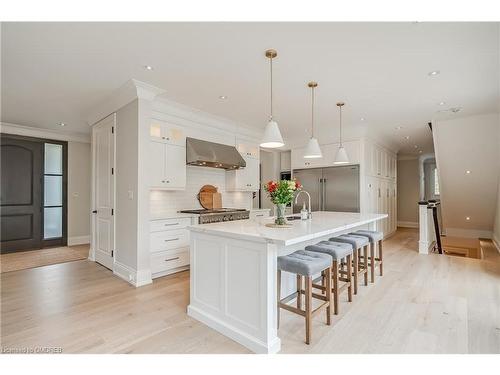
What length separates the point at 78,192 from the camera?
5.95 metres

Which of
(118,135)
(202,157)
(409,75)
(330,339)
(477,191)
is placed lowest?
(330,339)

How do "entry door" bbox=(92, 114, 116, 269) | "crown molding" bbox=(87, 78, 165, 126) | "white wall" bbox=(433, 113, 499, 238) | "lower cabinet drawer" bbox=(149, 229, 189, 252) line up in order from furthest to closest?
"white wall" bbox=(433, 113, 499, 238) → "entry door" bbox=(92, 114, 116, 269) → "lower cabinet drawer" bbox=(149, 229, 189, 252) → "crown molding" bbox=(87, 78, 165, 126)

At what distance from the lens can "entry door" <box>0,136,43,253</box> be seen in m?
5.00

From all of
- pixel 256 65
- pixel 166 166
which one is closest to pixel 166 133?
pixel 166 166

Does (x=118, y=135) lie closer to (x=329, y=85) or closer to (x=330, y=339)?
(x=329, y=85)

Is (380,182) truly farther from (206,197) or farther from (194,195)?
(194,195)

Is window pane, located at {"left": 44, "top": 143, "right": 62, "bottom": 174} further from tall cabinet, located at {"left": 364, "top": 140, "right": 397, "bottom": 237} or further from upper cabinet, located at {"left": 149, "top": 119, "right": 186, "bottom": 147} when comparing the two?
tall cabinet, located at {"left": 364, "top": 140, "right": 397, "bottom": 237}

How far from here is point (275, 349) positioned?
1.92 m

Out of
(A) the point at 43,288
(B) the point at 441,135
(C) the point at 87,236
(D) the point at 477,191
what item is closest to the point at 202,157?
(A) the point at 43,288

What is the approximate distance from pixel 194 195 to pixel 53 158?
3.49m

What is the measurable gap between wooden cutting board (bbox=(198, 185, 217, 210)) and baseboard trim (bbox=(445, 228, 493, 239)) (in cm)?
655

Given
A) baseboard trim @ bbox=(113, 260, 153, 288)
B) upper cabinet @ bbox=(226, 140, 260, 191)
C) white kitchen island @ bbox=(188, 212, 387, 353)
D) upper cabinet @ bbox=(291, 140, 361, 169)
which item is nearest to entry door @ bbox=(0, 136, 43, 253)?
baseboard trim @ bbox=(113, 260, 153, 288)
